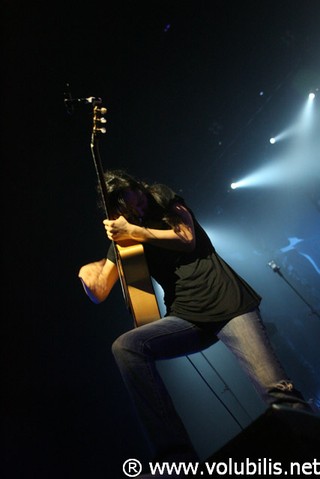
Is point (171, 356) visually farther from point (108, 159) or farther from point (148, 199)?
point (108, 159)

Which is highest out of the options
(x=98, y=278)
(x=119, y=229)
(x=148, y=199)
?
(x=148, y=199)

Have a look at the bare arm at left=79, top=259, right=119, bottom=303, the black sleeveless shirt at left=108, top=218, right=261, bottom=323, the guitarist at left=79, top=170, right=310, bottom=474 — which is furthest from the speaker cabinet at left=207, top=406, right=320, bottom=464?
the bare arm at left=79, top=259, right=119, bottom=303

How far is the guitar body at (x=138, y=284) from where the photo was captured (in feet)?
8.96

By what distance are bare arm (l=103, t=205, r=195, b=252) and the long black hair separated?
0.12 meters

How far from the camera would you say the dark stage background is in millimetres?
6512

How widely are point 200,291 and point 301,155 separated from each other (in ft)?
51.2

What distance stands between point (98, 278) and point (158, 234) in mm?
790

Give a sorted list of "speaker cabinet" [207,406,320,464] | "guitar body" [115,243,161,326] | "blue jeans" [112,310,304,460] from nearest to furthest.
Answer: "speaker cabinet" [207,406,320,464] → "blue jeans" [112,310,304,460] → "guitar body" [115,243,161,326]

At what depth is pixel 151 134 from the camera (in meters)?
12.0

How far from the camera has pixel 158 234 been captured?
8.37 ft

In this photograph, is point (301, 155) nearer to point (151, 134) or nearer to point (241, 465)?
point (151, 134)

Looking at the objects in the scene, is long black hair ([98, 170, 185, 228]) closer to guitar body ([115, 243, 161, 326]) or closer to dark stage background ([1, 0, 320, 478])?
guitar body ([115, 243, 161, 326])

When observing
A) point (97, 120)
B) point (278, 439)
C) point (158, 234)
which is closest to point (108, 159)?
point (97, 120)

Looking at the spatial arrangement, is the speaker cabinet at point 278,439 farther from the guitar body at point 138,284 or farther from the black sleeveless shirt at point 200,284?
the guitar body at point 138,284
